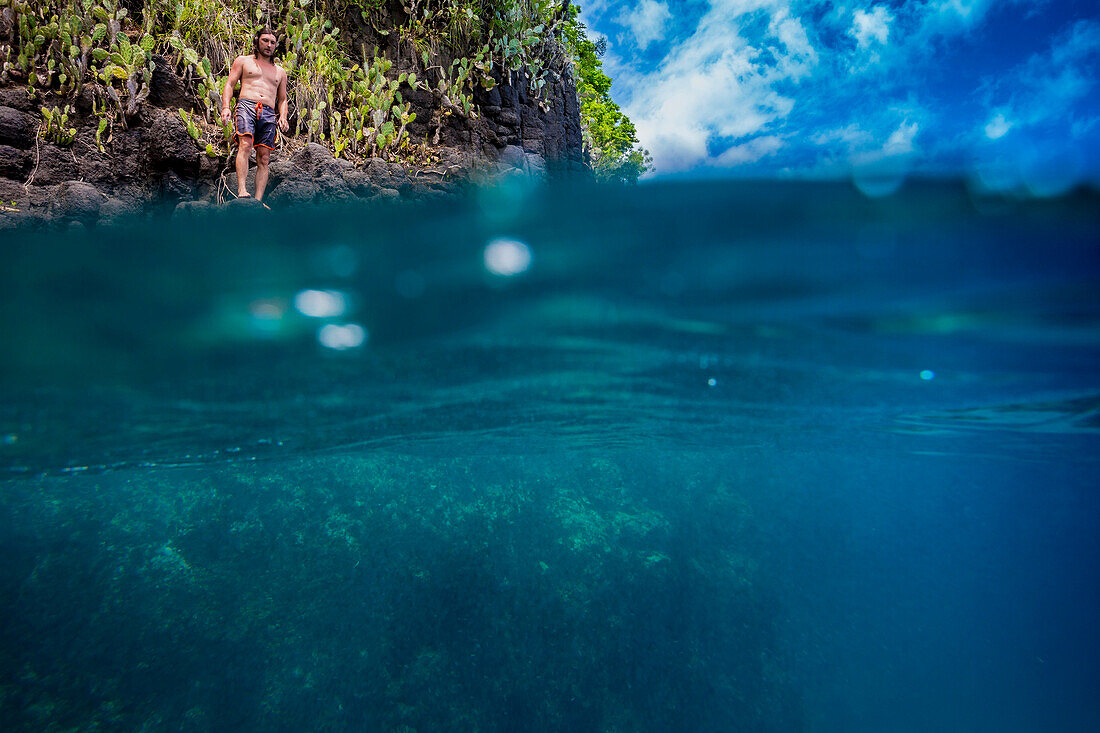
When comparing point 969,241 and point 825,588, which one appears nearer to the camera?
point 969,241

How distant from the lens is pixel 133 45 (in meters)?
7.16

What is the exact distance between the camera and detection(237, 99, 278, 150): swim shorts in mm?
6695

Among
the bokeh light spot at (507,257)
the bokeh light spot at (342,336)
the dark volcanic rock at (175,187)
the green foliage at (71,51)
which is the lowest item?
the bokeh light spot at (342,336)

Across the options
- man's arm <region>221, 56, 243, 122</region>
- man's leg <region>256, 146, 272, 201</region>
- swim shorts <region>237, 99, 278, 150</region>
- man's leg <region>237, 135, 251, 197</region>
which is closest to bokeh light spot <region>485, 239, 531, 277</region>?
man's leg <region>256, 146, 272, 201</region>

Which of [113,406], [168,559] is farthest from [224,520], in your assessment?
[113,406]

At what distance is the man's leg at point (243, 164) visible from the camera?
6.51m

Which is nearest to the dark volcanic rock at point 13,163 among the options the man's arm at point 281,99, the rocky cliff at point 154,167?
the rocky cliff at point 154,167

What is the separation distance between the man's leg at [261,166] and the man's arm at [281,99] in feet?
2.91

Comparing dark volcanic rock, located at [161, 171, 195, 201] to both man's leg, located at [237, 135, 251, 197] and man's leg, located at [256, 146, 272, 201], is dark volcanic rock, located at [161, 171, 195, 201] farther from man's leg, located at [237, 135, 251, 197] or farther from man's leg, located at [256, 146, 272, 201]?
man's leg, located at [256, 146, 272, 201]

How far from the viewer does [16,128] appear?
6531 millimetres

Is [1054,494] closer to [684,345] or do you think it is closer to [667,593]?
[667,593]

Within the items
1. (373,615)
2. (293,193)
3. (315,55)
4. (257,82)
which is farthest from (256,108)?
(373,615)

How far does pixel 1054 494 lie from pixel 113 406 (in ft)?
165

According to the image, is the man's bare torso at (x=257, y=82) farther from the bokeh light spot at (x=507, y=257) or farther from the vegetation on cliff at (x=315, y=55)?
the bokeh light spot at (x=507, y=257)
